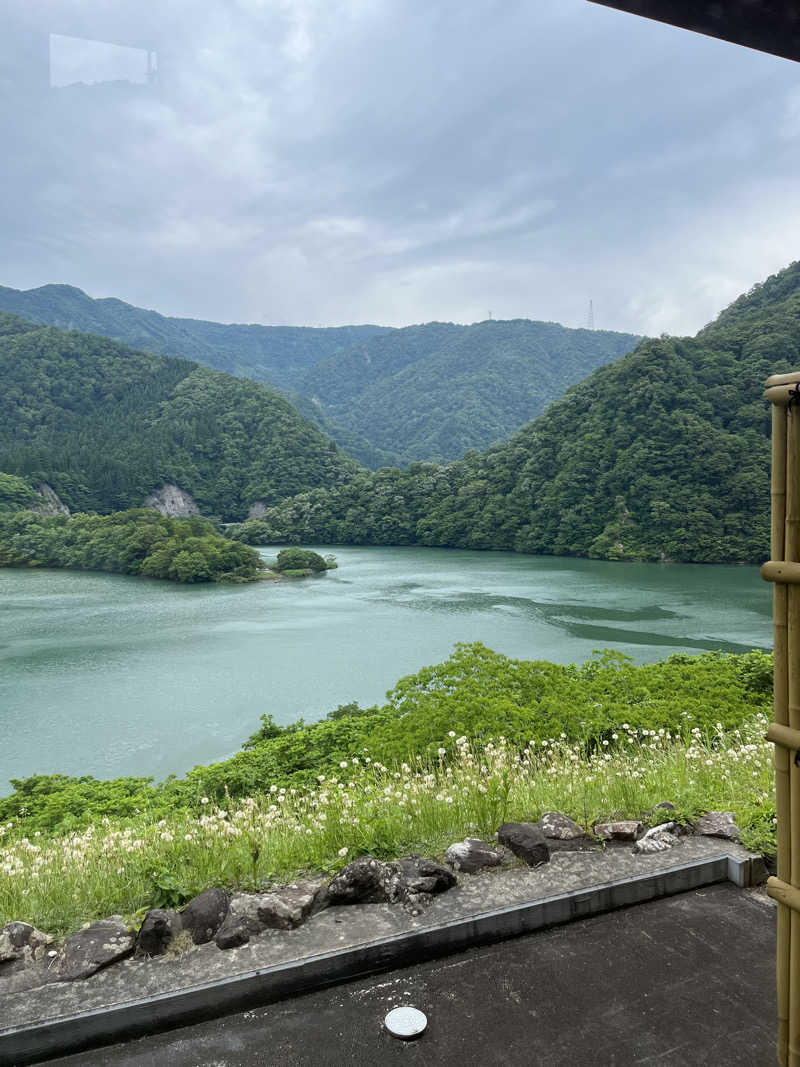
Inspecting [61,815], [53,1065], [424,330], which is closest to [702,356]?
[61,815]

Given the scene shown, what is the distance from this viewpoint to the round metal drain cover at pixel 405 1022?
169cm

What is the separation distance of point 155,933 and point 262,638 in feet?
66.3

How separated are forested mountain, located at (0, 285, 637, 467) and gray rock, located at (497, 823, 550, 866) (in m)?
92.5

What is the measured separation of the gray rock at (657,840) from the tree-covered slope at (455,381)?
95.8 meters

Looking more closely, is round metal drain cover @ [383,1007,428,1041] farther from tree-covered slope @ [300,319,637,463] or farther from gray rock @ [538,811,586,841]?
tree-covered slope @ [300,319,637,463]

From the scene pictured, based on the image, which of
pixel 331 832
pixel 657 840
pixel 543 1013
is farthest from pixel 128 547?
pixel 543 1013

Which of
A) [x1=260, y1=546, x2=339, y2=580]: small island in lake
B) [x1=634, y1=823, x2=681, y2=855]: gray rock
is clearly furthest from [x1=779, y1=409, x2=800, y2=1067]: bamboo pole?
[x1=260, y1=546, x2=339, y2=580]: small island in lake

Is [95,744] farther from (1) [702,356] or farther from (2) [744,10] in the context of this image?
(1) [702,356]

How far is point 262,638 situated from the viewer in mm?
21828

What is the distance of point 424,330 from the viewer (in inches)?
6393

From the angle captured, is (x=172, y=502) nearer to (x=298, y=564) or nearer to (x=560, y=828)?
(x=298, y=564)

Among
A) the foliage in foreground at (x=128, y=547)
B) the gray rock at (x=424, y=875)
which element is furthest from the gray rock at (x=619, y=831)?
the foliage in foreground at (x=128, y=547)

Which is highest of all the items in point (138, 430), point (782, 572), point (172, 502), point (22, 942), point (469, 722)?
point (138, 430)

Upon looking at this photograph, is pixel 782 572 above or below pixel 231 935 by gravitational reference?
above
